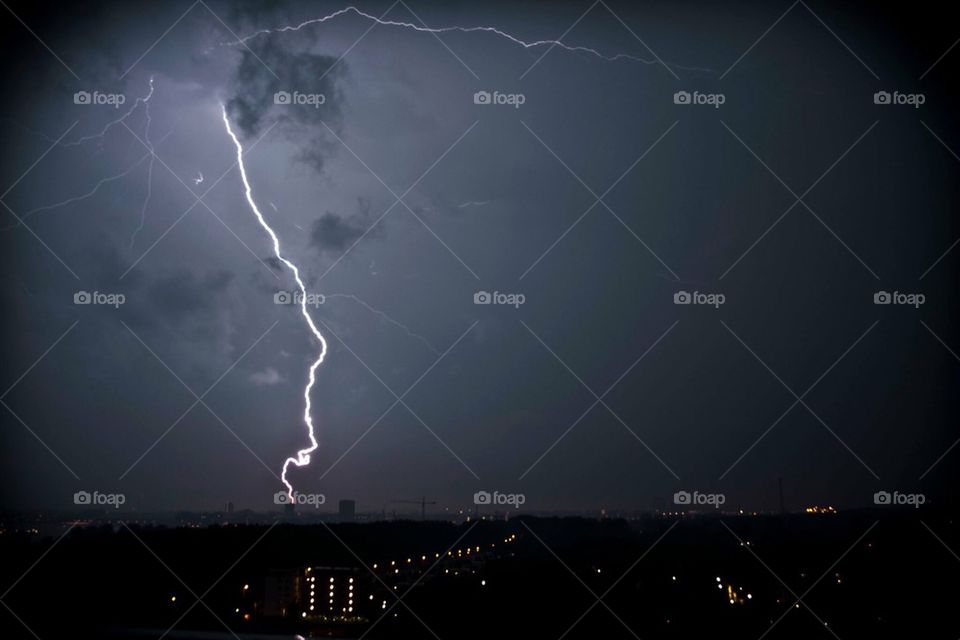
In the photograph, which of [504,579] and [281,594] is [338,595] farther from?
[504,579]

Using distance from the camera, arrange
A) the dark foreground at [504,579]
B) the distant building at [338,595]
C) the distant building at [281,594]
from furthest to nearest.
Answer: the distant building at [281,594] → the distant building at [338,595] → the dark foreground at [504,579]

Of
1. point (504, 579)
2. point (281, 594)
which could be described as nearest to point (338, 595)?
point (281, 594)

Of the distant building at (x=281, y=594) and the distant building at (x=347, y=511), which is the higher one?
the distant building at (x=347, y=511)

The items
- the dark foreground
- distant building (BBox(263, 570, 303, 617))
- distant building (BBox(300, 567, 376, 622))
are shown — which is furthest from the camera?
distant building (BBox(263, 570, 303, 617))

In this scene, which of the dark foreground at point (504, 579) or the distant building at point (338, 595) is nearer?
the dark foreground at point (504, 579)

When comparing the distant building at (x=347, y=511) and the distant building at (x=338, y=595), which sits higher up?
the distant building at (x=347, y=511)

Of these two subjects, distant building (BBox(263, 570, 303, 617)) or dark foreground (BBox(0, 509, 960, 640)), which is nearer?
dark foreground (BBox(0, 509, 960, 640))

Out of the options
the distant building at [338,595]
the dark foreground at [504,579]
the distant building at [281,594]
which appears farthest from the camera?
the distant building at [281,594]

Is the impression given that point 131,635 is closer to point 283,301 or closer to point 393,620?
point 393,620

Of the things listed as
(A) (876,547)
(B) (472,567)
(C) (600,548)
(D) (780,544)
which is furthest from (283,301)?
(A) (876,547)
